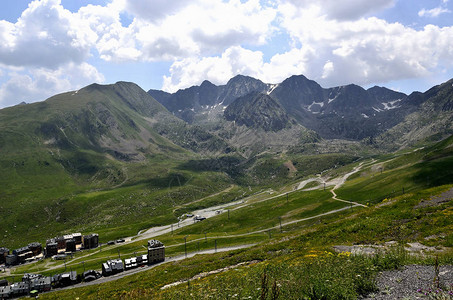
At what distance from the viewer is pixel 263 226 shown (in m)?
144

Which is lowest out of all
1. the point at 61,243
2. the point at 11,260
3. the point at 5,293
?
the point at 11,260

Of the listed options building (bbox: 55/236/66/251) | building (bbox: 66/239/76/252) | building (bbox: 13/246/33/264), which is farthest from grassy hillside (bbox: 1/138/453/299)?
building (bbox: 13/246/33/264)

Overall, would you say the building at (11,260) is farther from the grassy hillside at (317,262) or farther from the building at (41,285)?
the grassy hillside at (317,262)

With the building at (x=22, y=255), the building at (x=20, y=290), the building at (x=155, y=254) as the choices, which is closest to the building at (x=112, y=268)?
the building at (x=155, y=254)

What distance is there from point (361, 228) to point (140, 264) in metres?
90.8

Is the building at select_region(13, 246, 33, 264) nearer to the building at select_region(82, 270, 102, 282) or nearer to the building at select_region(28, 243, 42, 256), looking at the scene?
the building at select_region(28, 243, 42, 256)

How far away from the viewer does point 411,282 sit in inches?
564

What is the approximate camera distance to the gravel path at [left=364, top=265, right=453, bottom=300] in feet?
40.1

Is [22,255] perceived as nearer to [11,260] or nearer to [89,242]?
[11,260]

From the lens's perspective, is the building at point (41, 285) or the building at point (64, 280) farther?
the building at point (64, 280)

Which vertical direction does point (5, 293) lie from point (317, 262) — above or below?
below

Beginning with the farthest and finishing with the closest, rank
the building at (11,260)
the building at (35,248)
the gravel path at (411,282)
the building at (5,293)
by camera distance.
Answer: the building at (35,248), the building at (11,260), the building at (5,293), the gravel path at (411,282)

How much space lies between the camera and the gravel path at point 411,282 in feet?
40.1

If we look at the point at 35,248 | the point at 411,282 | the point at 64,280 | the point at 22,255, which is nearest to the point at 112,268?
the point at 64,280
